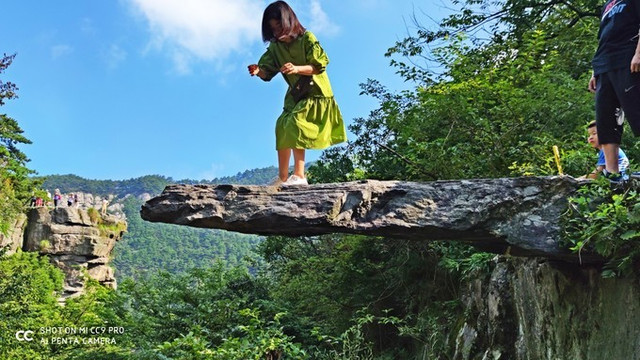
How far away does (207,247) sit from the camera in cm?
7181

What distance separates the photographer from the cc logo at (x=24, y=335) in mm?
→ 12469

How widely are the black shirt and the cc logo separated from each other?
1331 centimetres

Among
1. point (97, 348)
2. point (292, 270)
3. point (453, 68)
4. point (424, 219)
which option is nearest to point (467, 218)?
point (424, 219)

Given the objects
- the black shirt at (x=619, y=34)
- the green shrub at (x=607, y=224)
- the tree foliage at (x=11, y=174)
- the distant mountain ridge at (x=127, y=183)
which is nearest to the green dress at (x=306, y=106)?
the green shrub at (x=607, y=224)

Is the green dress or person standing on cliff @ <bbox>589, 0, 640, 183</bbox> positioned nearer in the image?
person standing on cliff @ <bbox>589, 0, 640, 183</bbox>

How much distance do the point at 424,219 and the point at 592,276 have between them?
117 centimetres

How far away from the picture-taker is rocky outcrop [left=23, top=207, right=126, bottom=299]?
856 inches

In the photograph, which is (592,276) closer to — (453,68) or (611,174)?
(611,174)

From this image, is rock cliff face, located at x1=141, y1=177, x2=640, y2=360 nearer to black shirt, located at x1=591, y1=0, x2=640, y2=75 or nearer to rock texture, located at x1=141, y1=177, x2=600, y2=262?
rock texture, located at x1=141, y1=177, x2=600, y2=262

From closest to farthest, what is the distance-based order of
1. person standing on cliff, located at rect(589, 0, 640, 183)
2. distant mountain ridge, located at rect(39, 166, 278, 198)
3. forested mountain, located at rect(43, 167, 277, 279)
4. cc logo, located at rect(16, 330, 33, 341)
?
1. person standing on cliff, located at rect(589, 0, 640, 183)
2. cc logo, located at rect(16, 330, 33, 341)
3. forested mountain, located at rect(43, 167, 277, 279)
4. distant mountain ridge, located at rect(39, 166, 278, 198)

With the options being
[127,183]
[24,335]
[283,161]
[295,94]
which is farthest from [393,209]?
[127,183]

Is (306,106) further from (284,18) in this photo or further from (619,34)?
(619,34)

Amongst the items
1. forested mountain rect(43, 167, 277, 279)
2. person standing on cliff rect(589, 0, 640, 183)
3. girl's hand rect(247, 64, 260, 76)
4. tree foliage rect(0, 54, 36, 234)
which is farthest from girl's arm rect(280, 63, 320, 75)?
forested mountain rect(43, 167, 277, 279)

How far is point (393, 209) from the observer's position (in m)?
3.59
